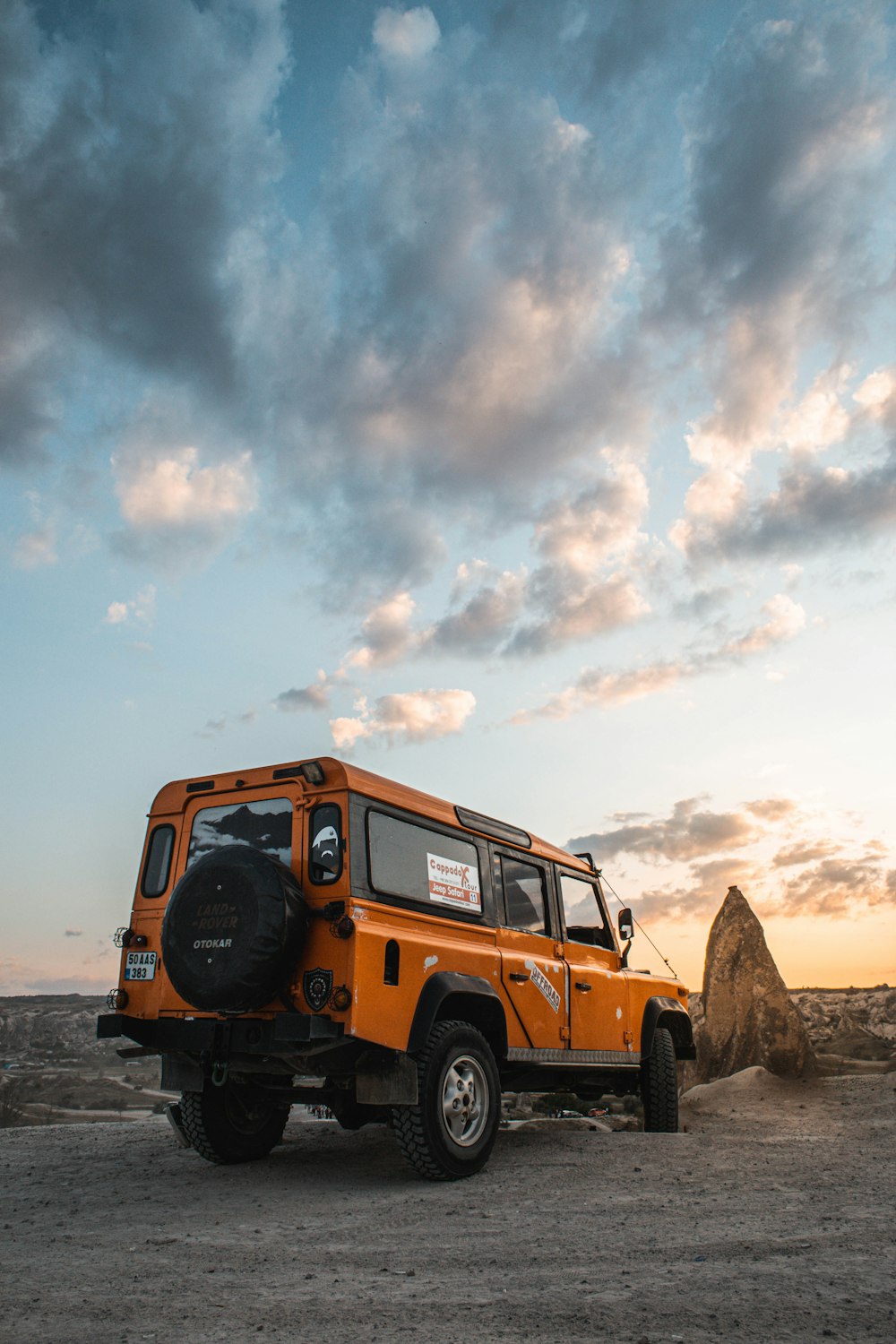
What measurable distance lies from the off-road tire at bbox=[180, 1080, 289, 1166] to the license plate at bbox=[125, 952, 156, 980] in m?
0.91

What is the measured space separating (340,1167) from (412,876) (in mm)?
2403

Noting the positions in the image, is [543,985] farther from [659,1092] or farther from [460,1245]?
[460,1245]

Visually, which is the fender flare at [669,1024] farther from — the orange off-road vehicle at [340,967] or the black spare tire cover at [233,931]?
the black spare tire cover at [233,931]

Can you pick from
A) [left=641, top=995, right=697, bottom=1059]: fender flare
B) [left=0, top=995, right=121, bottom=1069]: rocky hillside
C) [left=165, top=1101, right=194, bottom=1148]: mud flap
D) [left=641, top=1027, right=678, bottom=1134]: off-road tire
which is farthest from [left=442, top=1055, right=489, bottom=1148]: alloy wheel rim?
[left=0, top=995, right=121, bottom=1069]: rocky hillside

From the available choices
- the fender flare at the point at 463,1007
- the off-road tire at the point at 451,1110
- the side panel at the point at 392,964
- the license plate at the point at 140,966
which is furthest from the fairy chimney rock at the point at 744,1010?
the license plate at the point at 140,966

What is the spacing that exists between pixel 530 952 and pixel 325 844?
2576mm

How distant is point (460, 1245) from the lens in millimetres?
4543

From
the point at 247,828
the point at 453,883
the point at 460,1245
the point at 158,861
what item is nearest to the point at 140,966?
the point at 158,861

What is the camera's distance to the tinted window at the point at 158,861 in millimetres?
7129

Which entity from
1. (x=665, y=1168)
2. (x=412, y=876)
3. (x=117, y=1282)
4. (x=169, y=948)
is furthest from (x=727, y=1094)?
(x=117, y=1282)

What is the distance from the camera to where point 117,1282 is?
4.01m

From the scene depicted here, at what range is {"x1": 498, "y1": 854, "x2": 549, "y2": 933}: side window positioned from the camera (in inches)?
313

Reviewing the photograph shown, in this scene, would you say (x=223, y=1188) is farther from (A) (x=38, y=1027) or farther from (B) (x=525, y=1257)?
(A) (x=38, y=1027)

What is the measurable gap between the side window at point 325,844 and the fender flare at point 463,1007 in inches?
40.7
